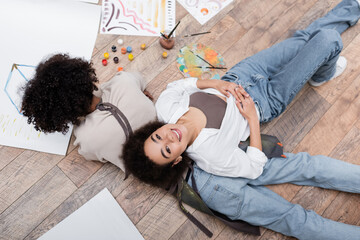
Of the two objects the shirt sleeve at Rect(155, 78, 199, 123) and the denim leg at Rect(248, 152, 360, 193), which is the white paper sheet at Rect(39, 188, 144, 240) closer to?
the shirt sleeve at Rect(155, 78, 199, 123)

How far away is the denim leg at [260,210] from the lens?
3.35 feet

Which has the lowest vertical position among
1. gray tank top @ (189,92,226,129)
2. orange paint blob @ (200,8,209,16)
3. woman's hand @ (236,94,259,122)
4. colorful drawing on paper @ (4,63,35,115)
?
woman's hand @ (236,94,259,122)

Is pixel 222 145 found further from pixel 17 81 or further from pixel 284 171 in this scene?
pixel 17 81

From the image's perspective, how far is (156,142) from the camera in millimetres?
884

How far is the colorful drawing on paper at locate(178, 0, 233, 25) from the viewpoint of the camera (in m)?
1.31

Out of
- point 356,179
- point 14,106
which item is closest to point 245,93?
point 356,179

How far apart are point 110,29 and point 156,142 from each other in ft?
2.21

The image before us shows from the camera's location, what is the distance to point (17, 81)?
1116 mm

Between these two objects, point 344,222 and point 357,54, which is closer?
point 344,222

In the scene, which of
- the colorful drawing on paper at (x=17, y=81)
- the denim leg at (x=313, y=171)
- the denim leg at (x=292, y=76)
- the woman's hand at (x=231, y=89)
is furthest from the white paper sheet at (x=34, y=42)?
the denim leg at (x=313, y=171)

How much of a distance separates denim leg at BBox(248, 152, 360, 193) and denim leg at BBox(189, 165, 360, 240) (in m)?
0.09

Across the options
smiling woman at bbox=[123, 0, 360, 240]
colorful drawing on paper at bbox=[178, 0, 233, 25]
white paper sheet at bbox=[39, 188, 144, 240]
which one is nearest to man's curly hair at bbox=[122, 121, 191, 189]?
smiling woman at bbox=[123, 0, 360, 240]

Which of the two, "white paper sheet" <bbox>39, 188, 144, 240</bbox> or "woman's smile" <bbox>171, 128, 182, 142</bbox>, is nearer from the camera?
"woman's smile" <bbox>171, 128, 182, 142</bbox>

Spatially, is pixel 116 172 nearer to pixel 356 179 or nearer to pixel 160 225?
pixel 160 225
